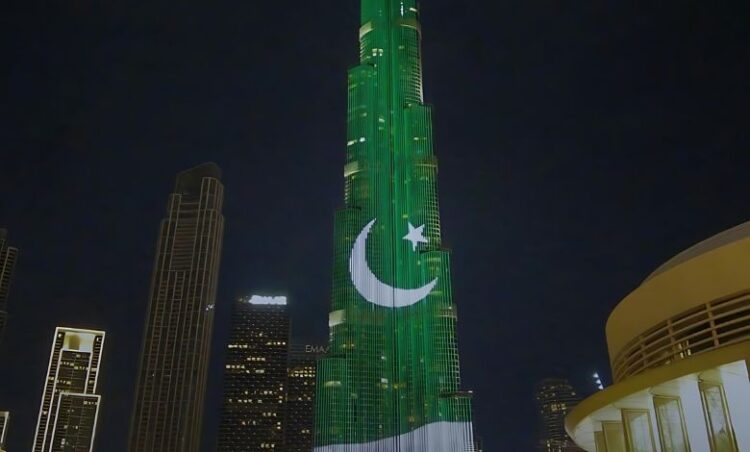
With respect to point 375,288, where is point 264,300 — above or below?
above

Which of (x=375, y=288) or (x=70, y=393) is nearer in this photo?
(x=375, y=288)

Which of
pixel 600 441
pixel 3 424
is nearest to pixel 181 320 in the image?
pixel 3 424

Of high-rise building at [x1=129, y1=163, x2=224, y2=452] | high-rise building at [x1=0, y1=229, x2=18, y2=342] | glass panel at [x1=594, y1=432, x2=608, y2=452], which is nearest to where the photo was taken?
glass panel at [x1=594, y1=432, x2=608, y2=452]

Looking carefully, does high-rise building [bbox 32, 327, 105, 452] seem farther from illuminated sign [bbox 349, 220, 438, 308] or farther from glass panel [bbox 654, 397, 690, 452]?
glass panel [bbox 654, 397, 690, 452]

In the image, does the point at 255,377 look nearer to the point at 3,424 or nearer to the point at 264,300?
the point at 264,300

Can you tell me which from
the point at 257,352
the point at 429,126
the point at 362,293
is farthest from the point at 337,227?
the point at 257,352

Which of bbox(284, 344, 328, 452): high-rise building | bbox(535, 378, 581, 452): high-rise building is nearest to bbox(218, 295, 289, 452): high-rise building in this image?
bbox(284, 344, 328, 452): high-rise building

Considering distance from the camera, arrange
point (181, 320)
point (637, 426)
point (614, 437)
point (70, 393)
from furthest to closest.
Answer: point (181, 320) < point (70, 393) < point (614, 437) < point (637, 426)

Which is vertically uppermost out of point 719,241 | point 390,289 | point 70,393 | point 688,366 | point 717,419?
point 390,289
